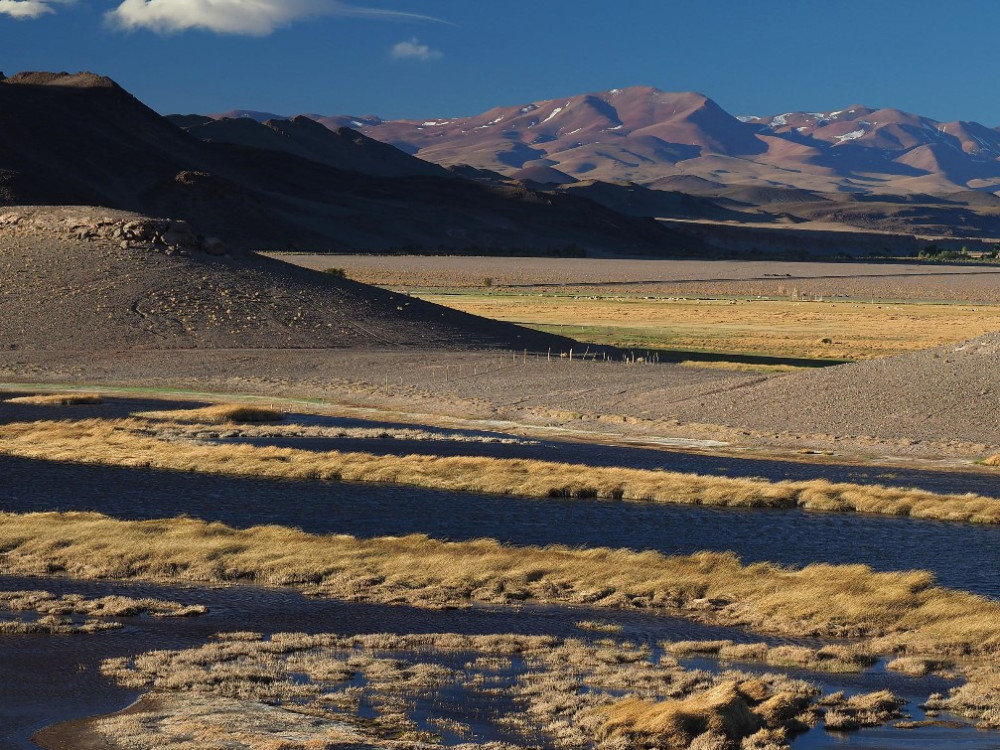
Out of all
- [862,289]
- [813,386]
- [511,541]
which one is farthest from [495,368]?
[862,289]

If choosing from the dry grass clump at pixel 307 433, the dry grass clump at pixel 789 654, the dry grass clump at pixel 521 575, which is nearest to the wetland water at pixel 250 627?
the dry grass clump at pixel 789 654

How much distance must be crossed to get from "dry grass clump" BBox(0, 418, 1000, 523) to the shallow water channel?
798 millimetres

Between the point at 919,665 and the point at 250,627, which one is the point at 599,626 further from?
the point at 250,627

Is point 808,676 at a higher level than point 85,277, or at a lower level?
lower

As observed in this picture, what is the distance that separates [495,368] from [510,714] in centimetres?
4869

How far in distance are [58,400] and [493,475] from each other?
24749 mm

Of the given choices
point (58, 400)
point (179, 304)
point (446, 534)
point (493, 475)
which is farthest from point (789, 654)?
point (179, 304)

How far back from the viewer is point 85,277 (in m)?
83.5

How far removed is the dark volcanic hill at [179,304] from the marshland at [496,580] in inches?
838

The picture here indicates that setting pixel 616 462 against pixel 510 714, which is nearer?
pixel 510 714

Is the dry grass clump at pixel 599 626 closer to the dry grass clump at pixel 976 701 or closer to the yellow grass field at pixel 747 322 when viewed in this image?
the dry grass clump at pixel 976 701

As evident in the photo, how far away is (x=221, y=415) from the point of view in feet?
174

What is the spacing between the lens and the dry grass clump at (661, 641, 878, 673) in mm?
22141

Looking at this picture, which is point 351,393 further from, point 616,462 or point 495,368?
point 616,462
